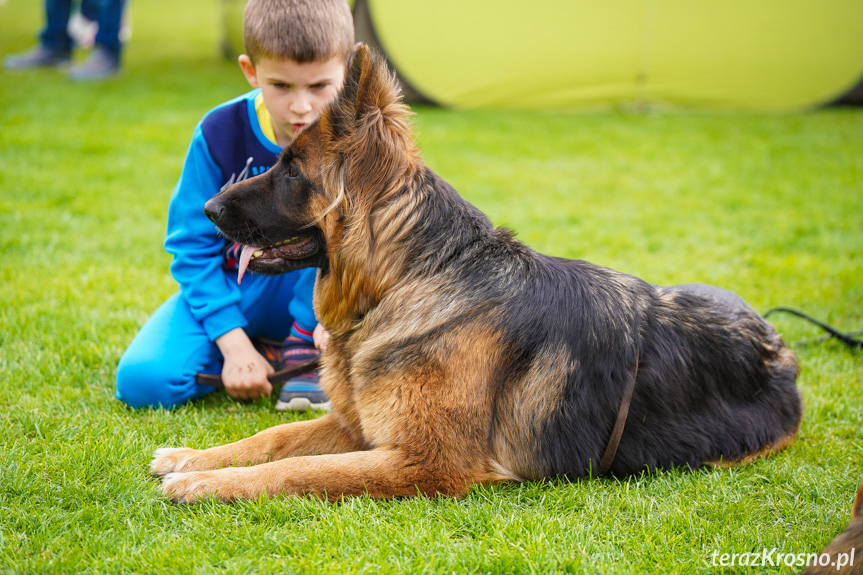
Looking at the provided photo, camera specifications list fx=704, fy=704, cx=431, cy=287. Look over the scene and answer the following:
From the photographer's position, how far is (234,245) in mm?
3994

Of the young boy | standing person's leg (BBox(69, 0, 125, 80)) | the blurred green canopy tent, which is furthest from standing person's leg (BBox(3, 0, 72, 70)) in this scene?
the young boy

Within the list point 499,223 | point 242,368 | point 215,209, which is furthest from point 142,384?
point 499,223

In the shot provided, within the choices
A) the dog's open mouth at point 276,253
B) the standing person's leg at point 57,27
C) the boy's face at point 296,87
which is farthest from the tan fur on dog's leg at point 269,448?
the standing person's leg at point 57,27

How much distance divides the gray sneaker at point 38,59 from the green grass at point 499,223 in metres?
0.54

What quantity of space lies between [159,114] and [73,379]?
24.4ft

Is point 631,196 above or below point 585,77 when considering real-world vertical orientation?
below

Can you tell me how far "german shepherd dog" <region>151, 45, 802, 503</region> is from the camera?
2.86m

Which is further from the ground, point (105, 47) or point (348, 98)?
point (348, 98)

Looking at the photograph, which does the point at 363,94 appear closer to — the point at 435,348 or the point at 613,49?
the point at 435,348

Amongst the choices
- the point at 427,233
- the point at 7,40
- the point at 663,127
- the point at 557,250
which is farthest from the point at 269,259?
the point at 7,40

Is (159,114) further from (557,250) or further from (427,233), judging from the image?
(427,233)

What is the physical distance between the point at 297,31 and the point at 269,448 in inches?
80.3

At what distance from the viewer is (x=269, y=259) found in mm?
3170

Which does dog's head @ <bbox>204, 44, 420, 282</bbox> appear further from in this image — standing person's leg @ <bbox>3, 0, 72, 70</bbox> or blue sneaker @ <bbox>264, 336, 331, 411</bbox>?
standing person's leg @ <bbox>3, 0, 72, 70</bbox>
